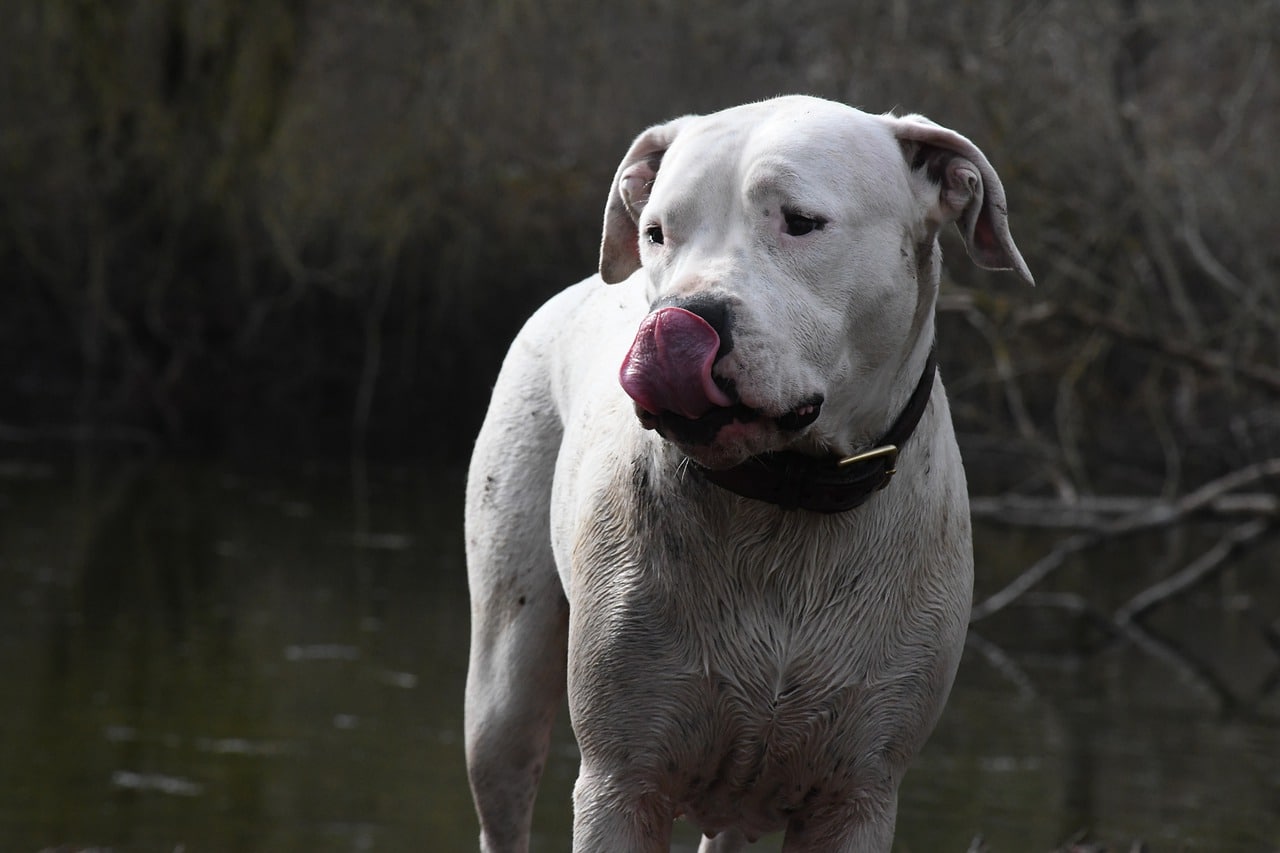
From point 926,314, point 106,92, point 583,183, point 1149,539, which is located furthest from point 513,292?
point 926,314

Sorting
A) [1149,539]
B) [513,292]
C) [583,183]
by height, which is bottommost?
[1149,539]

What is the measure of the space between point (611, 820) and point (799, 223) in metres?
1.06

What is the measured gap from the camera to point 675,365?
8.18 ft

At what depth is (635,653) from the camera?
2914mm

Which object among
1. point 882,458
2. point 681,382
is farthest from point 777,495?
point 681,382

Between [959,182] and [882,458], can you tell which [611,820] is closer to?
[882,458]

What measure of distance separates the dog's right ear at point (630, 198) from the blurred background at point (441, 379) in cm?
483

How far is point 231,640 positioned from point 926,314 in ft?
27.7

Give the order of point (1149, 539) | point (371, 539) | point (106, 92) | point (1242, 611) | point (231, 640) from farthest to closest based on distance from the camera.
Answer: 1. point (106, 92)
2. point (1149, 539)
3. point (371, 539)
4. point (1242, 611)
5. point (231, 640)

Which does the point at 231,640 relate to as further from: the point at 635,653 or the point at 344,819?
the point at 635,653

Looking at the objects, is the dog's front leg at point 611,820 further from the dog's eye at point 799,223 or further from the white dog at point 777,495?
the dog's eye at point 799,223

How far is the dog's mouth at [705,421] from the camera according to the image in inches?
101

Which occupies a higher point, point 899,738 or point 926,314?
point 926,314

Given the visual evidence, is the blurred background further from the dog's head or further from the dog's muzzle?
the dog's muzzle
